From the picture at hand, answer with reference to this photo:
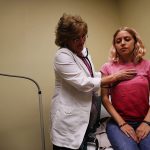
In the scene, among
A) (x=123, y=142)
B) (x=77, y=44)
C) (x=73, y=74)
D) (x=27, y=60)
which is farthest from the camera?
(x=27, y=60)

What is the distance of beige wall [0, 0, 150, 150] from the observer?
2.47m

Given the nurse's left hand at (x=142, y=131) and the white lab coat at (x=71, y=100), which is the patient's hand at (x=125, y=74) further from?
the nurse's left hand at (x=142, y=131)

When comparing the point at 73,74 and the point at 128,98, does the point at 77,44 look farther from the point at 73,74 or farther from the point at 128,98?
the point at 128,98

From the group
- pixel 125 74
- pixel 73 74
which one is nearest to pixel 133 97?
pixel 125 74

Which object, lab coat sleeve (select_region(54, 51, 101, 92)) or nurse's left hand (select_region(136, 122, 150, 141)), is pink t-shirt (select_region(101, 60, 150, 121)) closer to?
nurse's left hand (select_region(136, 122, 150, 141))

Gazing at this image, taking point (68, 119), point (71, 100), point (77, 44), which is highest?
point (77, 44)

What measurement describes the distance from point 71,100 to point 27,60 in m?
1.00

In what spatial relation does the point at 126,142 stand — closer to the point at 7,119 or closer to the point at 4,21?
the point at 7,119

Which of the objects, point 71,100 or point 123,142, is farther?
point 71,100

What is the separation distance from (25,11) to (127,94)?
146 centimetres

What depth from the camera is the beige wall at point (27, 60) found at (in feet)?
8.11

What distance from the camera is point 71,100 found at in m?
1.75

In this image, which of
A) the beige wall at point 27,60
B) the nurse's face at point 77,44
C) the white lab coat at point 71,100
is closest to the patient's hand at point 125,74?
the white lab coat at point 71,100

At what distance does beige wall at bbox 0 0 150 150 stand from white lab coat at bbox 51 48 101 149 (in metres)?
0.81
